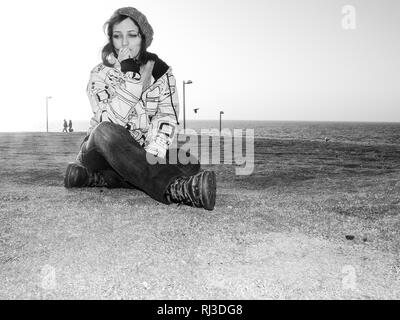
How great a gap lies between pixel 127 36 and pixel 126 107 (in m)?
0.76

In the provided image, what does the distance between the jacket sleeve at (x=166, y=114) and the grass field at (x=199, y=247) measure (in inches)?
25.9

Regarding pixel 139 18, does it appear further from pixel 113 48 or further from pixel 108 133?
pixel 108 133

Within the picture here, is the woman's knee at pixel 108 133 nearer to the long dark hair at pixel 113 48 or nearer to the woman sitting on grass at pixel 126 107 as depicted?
the woman sitting on grass at pixel 126 107

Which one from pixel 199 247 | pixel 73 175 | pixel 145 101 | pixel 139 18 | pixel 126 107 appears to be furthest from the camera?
pixel 73 175

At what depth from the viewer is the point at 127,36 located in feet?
11.3

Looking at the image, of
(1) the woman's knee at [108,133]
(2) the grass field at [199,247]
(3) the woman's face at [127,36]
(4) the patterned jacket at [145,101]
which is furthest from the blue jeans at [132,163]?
(3) the woman's face at [127,36]

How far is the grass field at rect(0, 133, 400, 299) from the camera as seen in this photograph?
5.20 feet

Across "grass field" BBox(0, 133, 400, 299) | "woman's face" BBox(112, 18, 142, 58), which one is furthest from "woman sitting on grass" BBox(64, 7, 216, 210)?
"grass field" BBox(0, 133, 400, 299)

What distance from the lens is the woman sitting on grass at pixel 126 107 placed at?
2961 mm

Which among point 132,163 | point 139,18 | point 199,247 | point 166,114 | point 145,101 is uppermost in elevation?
point 139,18

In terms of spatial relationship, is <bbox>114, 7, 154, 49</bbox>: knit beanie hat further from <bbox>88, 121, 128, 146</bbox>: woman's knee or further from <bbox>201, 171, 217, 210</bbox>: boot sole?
<bbox>201, 171, 217, 210</bbox>: boot sole

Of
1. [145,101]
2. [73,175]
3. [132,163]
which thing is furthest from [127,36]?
[73,175]

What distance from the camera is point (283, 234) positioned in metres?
2.31

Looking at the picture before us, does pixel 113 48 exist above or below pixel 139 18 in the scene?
below
